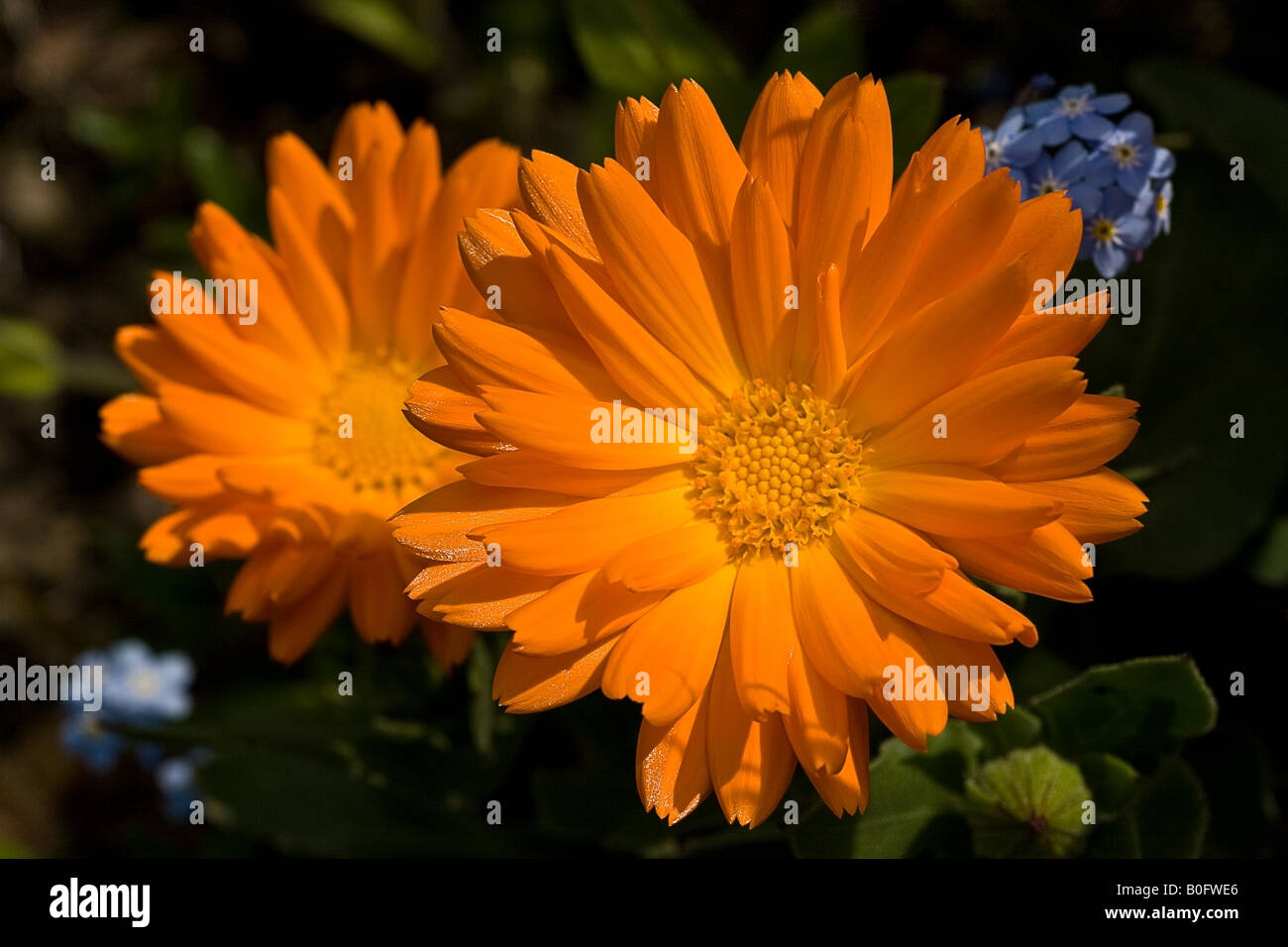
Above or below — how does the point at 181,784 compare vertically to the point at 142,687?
below

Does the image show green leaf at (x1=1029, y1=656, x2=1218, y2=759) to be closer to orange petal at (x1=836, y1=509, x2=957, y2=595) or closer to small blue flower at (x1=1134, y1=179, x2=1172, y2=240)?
orange petal at (x1=836, y1=509, x2=957, y2=595)

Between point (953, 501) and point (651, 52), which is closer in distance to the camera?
point (953, 501)

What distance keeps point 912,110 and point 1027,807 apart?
1.42m

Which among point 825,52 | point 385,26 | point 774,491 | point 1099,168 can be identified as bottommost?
point 774,491

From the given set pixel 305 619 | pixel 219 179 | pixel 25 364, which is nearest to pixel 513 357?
pixel 305 619

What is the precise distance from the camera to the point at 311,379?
2.36 metres

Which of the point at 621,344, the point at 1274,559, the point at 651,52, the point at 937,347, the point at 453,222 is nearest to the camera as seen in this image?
the point at 937,347

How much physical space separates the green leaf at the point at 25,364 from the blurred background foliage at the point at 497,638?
11mm

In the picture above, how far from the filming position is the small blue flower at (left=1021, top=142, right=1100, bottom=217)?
6.16 feet

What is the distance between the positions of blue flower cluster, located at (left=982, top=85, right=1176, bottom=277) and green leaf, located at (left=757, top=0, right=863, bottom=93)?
0.85 meters

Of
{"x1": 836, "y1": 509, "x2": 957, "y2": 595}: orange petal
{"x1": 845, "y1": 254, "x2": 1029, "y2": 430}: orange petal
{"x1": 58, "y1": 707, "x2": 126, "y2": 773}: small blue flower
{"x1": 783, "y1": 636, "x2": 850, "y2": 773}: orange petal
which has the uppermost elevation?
{"x1": 845, "y1": 254, "x2": 1029, "y2": 430}: orange petal

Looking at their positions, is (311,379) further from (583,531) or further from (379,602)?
(583,531)

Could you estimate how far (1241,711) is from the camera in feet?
7.52

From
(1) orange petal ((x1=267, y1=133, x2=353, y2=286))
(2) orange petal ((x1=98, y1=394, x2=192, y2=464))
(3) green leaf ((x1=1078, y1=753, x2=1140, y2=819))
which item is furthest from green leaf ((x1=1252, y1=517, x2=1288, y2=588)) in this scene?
(2) orange petal ((x1=98, y1=394, x2=192, y2=464))
